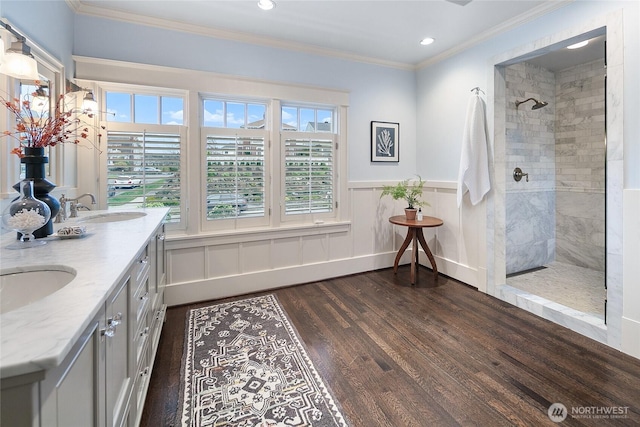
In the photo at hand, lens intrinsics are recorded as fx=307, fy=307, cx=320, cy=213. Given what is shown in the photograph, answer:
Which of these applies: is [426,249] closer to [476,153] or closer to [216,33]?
[476,153]

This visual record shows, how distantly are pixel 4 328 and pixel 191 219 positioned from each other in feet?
7.78

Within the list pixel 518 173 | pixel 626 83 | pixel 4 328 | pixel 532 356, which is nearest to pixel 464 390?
pixel 532 356

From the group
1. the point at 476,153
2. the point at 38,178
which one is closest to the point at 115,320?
the point at 38,178

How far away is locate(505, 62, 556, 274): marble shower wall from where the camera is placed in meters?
3.73

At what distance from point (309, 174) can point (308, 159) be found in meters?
0.17

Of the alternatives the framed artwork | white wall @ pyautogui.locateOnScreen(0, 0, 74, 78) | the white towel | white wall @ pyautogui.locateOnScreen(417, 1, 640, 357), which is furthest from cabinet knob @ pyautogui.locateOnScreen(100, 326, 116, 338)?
the framed artwork

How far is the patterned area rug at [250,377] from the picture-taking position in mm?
1596

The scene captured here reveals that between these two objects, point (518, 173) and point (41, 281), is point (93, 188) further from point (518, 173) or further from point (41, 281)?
point (518, 173)

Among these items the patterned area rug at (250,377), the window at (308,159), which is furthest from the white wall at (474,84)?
the patterned area rug at (250,377)

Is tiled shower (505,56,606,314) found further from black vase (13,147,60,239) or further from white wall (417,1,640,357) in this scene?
black vase (13,147,60,239)

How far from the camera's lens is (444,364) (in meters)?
2.03

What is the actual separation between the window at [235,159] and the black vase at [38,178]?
4.83ft

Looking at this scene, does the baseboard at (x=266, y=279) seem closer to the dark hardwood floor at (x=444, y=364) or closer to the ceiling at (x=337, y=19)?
the dark hardwood floor at (x=444, y=364)

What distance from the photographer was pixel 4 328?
66 centimetres
